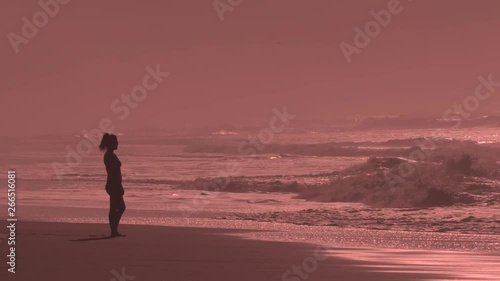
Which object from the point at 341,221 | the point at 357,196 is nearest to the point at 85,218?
the point at 341,221

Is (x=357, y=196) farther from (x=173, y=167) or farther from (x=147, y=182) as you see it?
(x=173, y=167)

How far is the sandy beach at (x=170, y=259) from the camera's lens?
9133 millimetres

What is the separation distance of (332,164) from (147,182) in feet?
39.8

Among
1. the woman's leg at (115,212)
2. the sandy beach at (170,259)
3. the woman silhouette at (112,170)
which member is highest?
the woman silhouette at (112,170)

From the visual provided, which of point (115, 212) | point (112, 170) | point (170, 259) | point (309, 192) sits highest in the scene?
point (112, 170)

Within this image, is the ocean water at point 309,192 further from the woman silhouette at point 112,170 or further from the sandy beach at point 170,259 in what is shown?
the sandy beach at point 170,259

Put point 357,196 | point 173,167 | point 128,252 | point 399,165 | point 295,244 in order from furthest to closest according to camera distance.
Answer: point 173,167
point 399,165
point 357,196
point 295,244
point 128,252

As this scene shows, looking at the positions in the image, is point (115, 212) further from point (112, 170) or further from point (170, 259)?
point (170, 259)

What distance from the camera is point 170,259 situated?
404 inches

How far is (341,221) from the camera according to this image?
16.0m

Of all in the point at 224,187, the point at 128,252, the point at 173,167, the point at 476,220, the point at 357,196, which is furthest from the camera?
the point at 173,167

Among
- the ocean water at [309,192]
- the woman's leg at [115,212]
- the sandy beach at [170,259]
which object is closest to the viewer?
the sandy beach at [170,259]

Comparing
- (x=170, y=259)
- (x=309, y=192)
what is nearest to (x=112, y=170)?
(x=170, y=259)

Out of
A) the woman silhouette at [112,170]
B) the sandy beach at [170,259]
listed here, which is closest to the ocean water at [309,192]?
the woman silhouette at [112,170]
